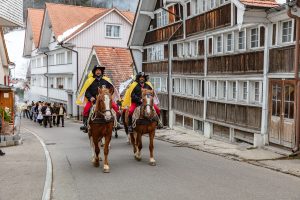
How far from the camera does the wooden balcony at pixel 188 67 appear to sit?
75.4 ft

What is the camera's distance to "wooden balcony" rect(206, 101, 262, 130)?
56.7ft

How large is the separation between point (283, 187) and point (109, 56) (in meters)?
30.2

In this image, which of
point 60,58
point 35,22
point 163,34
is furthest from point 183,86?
point 35,22

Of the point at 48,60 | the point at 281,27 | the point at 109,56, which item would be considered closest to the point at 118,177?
the point at 281,27

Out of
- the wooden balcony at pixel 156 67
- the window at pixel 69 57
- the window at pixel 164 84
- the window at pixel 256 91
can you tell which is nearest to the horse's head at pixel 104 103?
the window at pixel 256 91

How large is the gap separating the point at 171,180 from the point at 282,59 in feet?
24.3

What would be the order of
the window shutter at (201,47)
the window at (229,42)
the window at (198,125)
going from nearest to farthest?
the window at (229,42) → the window shutter at (201,47) → the window at (198,125)

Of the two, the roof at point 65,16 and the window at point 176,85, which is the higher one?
the roof at point 65,16

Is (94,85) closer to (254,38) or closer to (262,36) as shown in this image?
(262,36)

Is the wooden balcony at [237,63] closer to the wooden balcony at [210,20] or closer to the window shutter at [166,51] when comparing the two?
the wooden balcony at [210,20]

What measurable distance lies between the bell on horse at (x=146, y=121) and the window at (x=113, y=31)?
33805 mm

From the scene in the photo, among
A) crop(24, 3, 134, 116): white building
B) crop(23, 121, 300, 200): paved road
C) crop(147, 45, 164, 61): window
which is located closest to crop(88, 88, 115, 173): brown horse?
crop(23, 121, 300, 200): paved road

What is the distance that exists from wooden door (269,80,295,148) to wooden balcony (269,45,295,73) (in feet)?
1.43

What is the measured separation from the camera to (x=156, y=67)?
97.0 ft
